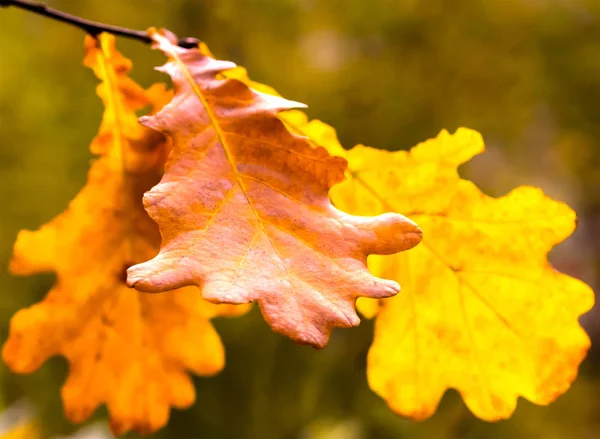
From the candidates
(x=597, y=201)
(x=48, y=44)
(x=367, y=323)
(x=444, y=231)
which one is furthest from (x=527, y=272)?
(x=597, y=201)

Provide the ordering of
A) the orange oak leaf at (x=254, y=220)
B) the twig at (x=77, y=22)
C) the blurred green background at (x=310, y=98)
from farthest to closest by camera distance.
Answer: the blurred green background at (x=310, y=98) → the twig at (x=77, y=22) → the orange oak leaf at (x=254, y=220)

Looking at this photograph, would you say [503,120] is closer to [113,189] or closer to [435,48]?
[435,48]

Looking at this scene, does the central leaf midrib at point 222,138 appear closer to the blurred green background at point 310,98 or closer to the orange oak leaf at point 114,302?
the orange oak leaf at point 114,302

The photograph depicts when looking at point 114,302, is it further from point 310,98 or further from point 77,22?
point 310,98

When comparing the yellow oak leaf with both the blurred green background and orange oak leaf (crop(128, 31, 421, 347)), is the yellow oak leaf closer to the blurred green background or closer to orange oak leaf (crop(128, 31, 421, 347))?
orange oak leaf (crop(128, 31, 421, 347))

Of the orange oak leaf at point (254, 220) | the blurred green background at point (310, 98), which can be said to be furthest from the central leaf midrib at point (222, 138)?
the blurred green background at point (310, 98)

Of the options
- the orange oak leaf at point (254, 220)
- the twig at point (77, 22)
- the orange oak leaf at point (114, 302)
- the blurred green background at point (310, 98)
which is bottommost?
the blurred green background at point (310, 98)

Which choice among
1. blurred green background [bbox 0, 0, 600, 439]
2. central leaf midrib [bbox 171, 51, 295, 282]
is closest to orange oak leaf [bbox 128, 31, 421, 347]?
central leaf midrib [bbox 171, 51, 295, 282]

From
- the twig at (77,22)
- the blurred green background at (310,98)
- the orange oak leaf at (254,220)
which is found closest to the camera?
the orange oak leaf at (254,220)
